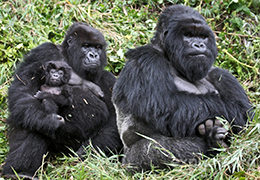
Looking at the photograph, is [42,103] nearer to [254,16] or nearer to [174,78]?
[174,78]

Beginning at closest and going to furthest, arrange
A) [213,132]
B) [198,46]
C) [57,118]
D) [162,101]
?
[213,132]
[162,101]
[198,46]
[57,118]

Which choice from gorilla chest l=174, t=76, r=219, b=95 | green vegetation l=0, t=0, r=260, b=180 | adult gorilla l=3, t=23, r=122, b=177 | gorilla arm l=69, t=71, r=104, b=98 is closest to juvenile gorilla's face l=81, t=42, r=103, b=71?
adult gorilla l=3, t=23, r=122, b=177

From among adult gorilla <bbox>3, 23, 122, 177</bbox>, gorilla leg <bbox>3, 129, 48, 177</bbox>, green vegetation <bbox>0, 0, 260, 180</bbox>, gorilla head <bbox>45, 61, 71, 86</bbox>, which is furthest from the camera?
green vegetation <bbox>0, 0, 260, 180</bbox>

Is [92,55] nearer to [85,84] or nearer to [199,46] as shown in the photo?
[85,84]

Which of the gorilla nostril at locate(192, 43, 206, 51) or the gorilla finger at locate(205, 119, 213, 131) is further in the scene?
the gorilla nostril at locate(192, 43, 206, 51)

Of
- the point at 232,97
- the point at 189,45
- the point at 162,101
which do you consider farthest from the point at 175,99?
the point at 232,97

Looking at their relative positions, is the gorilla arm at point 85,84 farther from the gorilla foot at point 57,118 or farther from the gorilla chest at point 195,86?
the gorilla chest at point 195,86

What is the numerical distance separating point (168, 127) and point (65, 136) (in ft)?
4.03

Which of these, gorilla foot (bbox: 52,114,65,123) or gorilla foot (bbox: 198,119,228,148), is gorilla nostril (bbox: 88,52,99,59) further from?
gorilla foot (bbox: 198,119,228,148)

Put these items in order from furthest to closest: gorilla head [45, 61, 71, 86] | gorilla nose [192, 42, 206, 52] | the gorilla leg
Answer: gorilla head [45, 61, 71, 86]
the gorilla leg
gorilla nose [192, 42, 206, 52]

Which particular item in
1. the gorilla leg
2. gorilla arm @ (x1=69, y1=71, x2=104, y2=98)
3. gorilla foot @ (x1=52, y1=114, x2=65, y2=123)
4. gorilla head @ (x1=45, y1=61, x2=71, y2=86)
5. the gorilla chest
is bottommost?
the gorilla leg

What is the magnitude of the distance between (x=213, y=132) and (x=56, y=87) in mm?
1769

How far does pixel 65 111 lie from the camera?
441cm

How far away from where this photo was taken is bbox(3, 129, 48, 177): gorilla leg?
3.96m
